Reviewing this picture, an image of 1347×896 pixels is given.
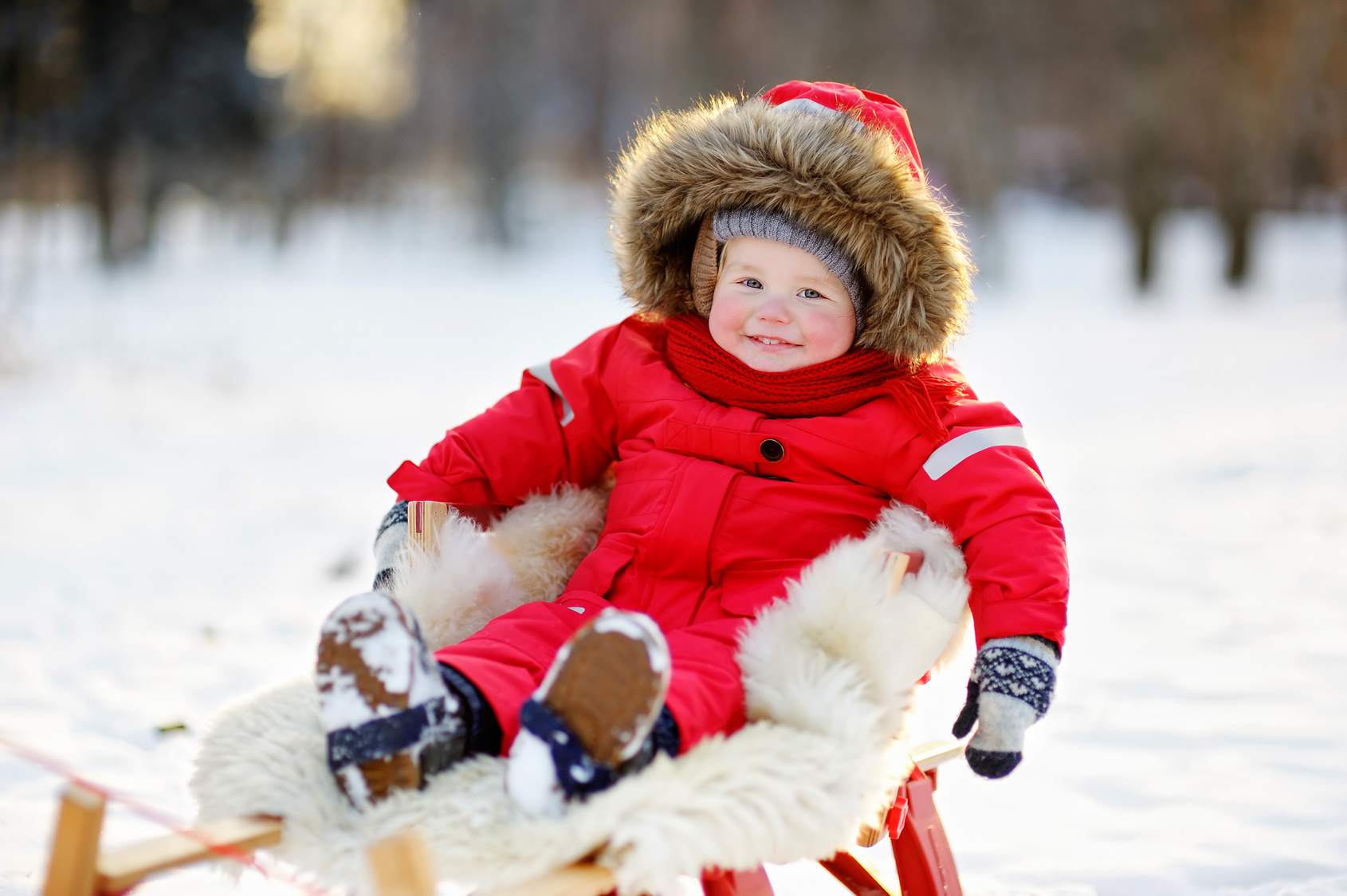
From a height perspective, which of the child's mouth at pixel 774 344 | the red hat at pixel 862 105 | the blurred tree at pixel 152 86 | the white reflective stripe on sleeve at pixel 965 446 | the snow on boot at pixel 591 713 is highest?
the blurred tree at pixel 152 86

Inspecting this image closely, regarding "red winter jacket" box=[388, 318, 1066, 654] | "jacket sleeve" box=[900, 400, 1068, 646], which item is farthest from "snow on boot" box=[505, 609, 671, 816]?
"jacket sleeve" box=[900, 400, 1068, 646]

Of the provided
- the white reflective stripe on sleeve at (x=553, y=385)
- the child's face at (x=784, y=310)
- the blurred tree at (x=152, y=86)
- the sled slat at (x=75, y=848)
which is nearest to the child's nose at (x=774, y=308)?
the child's face at (x=784, y=310)

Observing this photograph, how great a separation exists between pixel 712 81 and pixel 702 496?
43.2 feet

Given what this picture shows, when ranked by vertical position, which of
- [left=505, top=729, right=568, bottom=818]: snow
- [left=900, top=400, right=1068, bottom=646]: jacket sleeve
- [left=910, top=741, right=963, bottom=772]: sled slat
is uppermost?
[left=900, top=400, right=1068, bottom=646]: jacket sleeve

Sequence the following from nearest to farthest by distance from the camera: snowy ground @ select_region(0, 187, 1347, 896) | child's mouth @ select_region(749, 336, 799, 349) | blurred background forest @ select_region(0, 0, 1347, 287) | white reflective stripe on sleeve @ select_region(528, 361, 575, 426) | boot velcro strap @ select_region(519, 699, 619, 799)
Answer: boot velcro strap @ select_region(519, 699, 619, 799), child's mouth @ select_region(749, 336, 799, 349), white reflective stripe on sleeve @ select_region(528, 361, 575, 426), snowy ground @ select_region(0, 187, 1347, 896), blurred background forest @ select_region(0, 0, 1347, 287)

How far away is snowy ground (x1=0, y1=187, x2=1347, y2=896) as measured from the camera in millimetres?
2275

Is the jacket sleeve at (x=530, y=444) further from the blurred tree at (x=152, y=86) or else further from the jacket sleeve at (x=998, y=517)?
the blurred tree at (x=152, y=86)

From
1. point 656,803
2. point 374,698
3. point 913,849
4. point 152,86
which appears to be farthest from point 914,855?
point 152,86

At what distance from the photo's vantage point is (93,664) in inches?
115

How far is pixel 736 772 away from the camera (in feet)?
4.38

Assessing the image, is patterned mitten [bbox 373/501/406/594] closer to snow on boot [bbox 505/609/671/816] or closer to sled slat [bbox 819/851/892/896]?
snow on boot [bbox 505/609/671/816]

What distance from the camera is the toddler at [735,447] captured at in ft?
4.85

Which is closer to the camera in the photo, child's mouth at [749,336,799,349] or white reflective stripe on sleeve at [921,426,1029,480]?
white reflective stripe on sleeve at [921,426,1029,480]

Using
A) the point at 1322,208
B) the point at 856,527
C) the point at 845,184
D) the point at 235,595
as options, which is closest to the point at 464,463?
the point at 856,527
